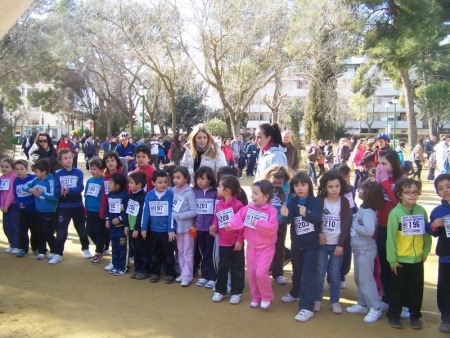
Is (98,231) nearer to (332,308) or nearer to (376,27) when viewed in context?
(332,308)

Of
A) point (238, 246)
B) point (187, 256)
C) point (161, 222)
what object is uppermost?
point (161, 222)

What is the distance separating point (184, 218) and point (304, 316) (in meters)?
1.82

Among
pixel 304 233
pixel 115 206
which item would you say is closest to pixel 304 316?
pixel 304 233

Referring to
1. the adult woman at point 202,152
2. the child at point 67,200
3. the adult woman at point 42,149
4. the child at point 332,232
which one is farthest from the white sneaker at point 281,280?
the adult woman at point 42,149

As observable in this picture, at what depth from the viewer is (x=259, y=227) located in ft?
14.4

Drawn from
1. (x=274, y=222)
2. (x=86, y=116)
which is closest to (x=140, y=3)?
(x=274, y=222)

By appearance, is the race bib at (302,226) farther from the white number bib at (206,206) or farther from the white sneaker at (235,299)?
the white number bib at (206,206)

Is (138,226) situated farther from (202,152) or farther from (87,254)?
(87,254)

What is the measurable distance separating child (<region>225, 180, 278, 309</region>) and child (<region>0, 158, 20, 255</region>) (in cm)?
369

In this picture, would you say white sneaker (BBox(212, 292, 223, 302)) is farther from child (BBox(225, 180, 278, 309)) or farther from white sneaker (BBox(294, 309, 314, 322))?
white sneaker (BBox(294, 309, 314, 322))

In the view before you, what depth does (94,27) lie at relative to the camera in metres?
25.4

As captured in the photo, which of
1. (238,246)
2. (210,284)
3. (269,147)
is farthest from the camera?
(269,147)

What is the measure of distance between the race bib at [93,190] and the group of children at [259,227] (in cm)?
1

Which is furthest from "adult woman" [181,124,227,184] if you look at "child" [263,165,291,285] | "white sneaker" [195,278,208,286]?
"white sneaker" [195,278,208,286]
